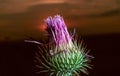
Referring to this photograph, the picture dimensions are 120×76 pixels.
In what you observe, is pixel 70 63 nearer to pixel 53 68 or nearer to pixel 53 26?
pixel 53 68

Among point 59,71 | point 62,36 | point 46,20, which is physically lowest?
point 59,71

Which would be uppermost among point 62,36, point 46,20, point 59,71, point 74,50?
point 46,20

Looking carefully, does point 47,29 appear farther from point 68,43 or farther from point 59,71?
point 59,71

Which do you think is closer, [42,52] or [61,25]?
[42,52]

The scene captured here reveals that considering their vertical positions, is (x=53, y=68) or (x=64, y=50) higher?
(x=64, y=50)

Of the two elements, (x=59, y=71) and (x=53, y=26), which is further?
(x=53, y=26)

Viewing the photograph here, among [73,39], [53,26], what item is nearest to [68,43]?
[73,39]

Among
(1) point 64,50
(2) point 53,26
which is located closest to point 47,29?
(2) point 53,26
